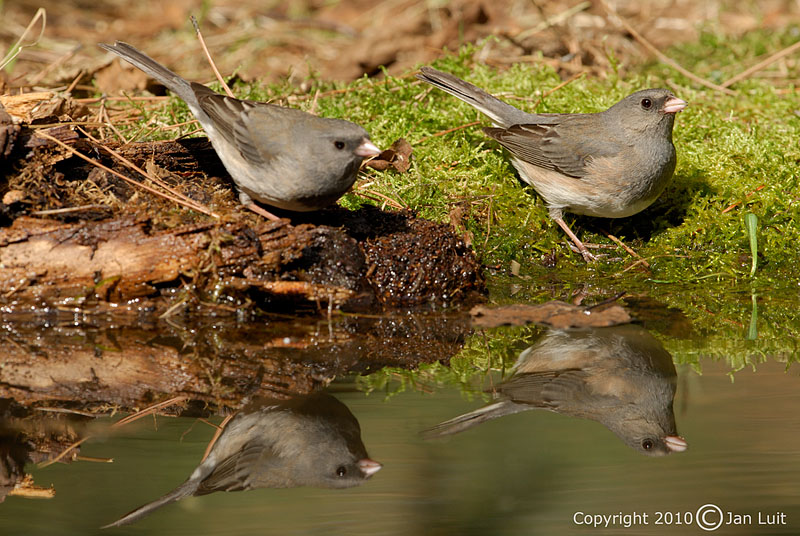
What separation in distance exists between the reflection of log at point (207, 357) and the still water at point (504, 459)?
0.78ft

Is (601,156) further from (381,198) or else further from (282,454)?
(282,454)

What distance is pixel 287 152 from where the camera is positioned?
16.3 feet

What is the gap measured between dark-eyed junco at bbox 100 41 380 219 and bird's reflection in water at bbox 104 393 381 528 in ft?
5.36

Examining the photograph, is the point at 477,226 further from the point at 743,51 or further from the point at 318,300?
the point at 743,51

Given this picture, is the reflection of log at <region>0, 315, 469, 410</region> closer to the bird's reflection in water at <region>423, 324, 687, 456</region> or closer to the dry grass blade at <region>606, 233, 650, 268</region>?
the bird's reflection in water at <region>423, 324, 687, 456</region>

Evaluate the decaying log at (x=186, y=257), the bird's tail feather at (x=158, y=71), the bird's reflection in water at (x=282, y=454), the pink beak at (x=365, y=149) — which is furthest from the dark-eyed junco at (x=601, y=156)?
the bird's reflection in water at (x=282, y=454)

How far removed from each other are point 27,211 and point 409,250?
7.86 feet

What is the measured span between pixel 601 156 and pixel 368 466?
3488 millimetres

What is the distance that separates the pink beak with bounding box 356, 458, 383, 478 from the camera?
3327 millimetres

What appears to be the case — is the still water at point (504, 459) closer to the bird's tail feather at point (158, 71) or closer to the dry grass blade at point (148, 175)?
the dry grass blade at point (148, 175)

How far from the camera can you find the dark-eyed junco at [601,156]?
5852 mm

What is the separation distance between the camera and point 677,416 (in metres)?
3.78

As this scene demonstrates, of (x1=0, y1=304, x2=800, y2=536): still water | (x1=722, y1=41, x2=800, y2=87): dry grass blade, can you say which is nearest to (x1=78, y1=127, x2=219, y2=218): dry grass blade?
(x1=0, y1=304, x2=800, y2=536): still water

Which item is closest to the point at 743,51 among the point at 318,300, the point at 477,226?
the point at 477,226
